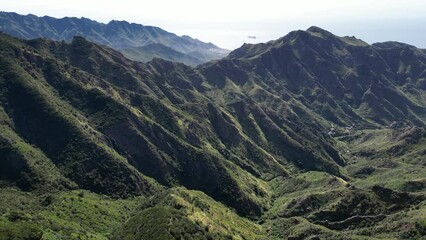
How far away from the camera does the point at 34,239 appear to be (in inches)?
7864

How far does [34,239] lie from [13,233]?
8807 millimetres

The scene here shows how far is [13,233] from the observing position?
197625 millimetres
